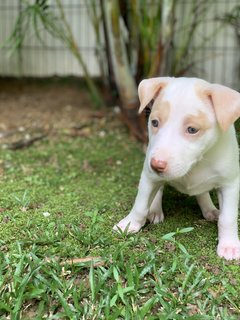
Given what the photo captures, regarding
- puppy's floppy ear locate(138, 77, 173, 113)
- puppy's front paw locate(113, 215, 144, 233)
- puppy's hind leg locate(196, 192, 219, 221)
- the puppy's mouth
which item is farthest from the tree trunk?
the puppy's mouth

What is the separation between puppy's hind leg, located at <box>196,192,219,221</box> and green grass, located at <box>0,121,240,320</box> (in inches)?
2.2

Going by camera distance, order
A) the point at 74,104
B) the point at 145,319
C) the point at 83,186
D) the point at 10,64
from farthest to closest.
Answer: the point at 10,64
the point at 74,104
the point at 83,186
the point at 145,319

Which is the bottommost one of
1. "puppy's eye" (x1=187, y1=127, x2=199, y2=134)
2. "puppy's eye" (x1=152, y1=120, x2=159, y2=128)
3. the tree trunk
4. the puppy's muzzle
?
the tree trunk

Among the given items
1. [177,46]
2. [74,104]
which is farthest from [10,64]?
[177,46]

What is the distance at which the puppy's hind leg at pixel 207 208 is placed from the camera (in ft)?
9.98

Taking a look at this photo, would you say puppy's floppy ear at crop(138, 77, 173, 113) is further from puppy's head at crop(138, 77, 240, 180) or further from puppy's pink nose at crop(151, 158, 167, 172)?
puppy's pink nose at crop(151, 158, 167, 172)

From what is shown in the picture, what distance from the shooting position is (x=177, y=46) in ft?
18.2

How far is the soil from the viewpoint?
5082 mm

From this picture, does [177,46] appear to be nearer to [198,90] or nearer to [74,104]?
[74,104]

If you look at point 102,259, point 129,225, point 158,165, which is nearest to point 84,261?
point 102,259

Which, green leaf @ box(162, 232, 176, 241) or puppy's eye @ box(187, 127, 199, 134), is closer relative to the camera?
puppy's eye @ box(187, 127, 199, 134)

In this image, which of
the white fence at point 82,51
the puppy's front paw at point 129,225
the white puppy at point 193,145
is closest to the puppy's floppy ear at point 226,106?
the white puppy at point 193,145

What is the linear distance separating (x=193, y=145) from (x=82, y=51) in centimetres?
502

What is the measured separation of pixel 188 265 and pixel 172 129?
0.66 m
